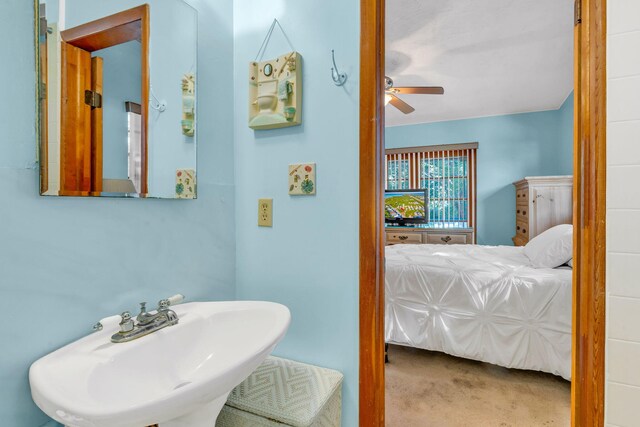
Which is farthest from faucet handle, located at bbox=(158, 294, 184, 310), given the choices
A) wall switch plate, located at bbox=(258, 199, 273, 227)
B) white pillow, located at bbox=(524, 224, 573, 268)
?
white pillow, located at bbox=(524, 224, 573, 268)

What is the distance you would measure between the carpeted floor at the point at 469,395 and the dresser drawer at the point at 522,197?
228 cm

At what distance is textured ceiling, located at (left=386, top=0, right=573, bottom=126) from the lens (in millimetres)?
2189

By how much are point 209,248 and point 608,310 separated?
139 centimetres

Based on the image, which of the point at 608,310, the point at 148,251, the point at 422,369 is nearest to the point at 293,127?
the point at 148,251

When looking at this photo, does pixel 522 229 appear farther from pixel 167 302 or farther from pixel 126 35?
pixel 126 35

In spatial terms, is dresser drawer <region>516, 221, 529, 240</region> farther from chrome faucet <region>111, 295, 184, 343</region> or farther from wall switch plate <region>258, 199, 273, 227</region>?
chrome faucet <region>111, 295, 184, 343</region>

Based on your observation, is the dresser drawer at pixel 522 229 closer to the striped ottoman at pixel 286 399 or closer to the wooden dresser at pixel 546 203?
the wooden dresser at pixel 546 203

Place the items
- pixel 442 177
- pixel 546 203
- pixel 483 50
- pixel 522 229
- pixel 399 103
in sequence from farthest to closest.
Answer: pixel 442 177 → pixel 522 229 → pixel 546 203 → pixel 399 103 → pixel 483 50

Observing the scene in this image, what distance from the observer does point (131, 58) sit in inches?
39.9

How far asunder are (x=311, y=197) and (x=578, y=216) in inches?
36.1

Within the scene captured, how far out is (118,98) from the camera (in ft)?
3.21

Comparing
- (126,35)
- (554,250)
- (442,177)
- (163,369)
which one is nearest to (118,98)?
(126,35)

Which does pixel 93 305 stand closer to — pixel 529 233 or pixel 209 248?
pixel 209 248

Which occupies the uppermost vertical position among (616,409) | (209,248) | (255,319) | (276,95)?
(276,95)
